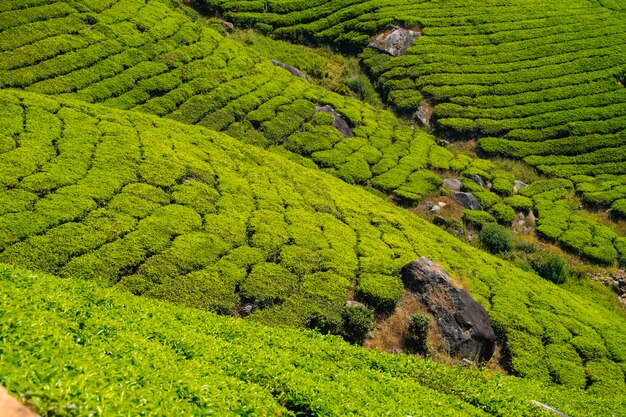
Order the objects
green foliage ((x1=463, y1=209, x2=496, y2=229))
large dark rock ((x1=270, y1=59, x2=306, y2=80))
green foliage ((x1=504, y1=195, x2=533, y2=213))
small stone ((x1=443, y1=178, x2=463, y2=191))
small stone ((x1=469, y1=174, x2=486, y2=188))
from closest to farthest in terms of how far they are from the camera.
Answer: green foliage ((x1=463, y1=209, x2=496, y2=229)), small stone ((x1=443, y1=178, x2=463, y2=191)), green foliage ((x1=504, y1=195, x2=533, y2=213)), small stone ((x1=469, y1=174, x2=486, y2=188)), large dark rock ((x1=270, y1=59, x2=306, y2=80))

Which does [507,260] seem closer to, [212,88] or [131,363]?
Answer: [212,88]

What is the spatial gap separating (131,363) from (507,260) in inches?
1211

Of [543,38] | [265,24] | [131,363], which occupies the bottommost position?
[131,363]

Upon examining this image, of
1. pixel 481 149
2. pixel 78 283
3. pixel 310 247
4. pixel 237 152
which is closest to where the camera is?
pixel 78 283

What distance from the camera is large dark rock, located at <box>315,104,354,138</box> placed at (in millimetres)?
41469

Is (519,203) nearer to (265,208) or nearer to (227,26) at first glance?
(265,208)

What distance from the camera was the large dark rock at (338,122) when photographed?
4147 centimetres

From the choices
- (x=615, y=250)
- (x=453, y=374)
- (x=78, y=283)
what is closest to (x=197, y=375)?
(x=78, y=283)

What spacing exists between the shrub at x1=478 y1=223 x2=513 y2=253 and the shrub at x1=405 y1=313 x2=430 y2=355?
16170 mm

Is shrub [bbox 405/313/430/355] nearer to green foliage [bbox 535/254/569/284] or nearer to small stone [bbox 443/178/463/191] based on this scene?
green foliage [bbox 535/254/569/284]

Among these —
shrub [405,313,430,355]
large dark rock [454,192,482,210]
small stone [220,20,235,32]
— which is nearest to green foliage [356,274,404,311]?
shrub [405,313,430,355]

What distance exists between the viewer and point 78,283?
50.7ft

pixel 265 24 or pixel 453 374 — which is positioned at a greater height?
pixel 265 24

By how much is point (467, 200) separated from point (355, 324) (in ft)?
72.2
